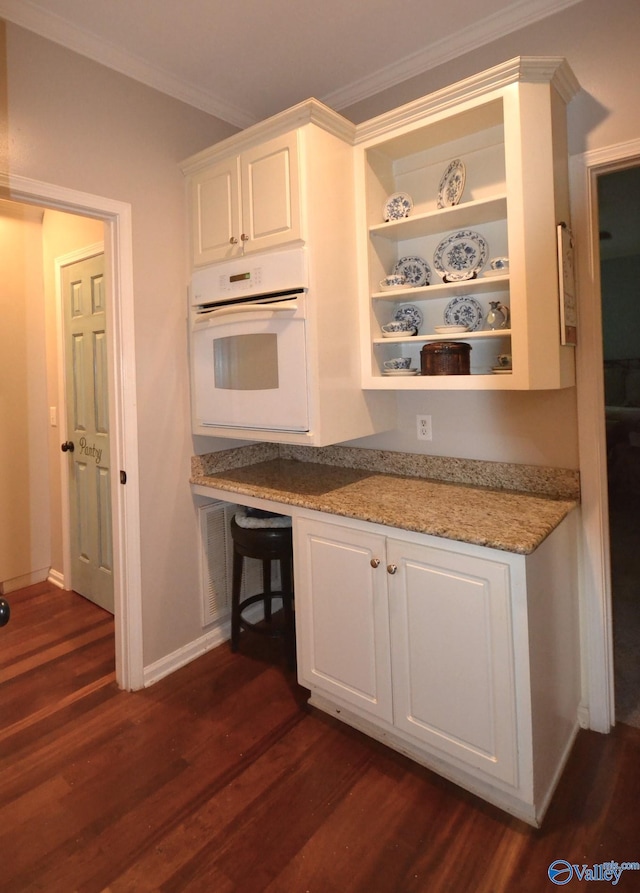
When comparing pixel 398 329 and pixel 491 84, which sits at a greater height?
pixel 491 84

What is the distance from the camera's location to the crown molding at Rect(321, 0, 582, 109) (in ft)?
5.78

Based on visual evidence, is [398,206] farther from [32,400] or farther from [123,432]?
[32,400]

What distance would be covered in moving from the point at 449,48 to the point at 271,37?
699mm

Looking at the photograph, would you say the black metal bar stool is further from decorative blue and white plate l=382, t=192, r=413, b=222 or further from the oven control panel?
decorative blue and white plate l=382, t=192, r=413, b=222

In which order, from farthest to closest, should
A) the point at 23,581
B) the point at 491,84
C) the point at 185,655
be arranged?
the point at 23,581 → the point at 185,655 → the point at 491,84

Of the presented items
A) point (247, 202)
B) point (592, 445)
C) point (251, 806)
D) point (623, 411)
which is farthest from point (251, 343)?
point (623, 411)

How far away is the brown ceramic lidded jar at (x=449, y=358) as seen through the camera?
1849mm

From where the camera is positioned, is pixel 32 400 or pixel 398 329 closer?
pixel 398 329

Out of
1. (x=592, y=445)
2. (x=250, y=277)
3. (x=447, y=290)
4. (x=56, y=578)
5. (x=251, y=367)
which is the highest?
(x=250, y=277)

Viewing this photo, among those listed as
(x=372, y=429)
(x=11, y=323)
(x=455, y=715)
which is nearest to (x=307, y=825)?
(x=455, y=715)

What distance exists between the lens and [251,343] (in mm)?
2045

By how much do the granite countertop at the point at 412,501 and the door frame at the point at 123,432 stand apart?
1.18 feet

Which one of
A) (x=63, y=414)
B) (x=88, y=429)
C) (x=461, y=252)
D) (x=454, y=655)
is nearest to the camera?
(x=454, y=655)

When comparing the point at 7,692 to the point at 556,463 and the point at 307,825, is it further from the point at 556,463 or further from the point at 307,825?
the point at 556,463
